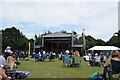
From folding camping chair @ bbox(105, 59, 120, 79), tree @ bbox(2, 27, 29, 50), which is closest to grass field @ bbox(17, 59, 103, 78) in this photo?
folding camping chair @ bbox(105, 59, 120, 79)

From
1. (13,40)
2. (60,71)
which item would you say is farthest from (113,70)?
(13,40)

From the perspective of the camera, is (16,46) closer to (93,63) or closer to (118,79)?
(93,63)

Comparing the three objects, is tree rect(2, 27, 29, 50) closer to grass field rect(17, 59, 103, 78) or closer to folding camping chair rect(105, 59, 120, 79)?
grass field rect(17, 59, 103, 78)

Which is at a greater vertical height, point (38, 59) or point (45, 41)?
point (45, 41)

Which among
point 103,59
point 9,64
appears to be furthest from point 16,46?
point 9,64

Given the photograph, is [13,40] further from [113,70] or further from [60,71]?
[113,70]

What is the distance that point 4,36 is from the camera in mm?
44062

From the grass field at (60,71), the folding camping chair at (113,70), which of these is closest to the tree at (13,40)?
the grass field at (60,71)

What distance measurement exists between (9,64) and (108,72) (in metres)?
3.32

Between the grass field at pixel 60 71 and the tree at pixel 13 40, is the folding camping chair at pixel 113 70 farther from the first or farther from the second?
the tree at pixel 13 40

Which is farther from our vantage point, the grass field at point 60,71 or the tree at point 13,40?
the tree at point 13,40

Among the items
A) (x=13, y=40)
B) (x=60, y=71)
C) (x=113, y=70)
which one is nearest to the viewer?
(x=113, y=70)

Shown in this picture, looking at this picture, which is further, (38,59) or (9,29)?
(9,29)

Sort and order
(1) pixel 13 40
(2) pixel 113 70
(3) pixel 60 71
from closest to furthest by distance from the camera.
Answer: (2) pixel 113 70 → (3) pixel 60 71 → (1) pixel 13 40
